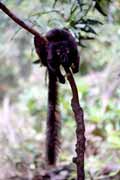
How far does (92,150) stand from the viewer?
3.12 metres

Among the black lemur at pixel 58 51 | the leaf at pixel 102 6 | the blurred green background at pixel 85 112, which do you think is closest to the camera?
the black lemur at pixel 58 51

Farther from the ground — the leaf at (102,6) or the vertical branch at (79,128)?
the leaf at (102,6)

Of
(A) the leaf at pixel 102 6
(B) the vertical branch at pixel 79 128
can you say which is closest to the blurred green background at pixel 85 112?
(A) the leaf at pixel 102 6

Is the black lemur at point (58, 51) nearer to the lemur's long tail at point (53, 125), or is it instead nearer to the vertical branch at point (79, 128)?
the vertical branch at point (79, 128)

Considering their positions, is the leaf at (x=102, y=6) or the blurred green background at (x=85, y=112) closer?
the leaf at (x=102, y=6)

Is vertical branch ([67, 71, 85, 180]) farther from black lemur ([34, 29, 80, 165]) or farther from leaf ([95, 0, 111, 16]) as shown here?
leaf ([95, 0, 111, 16])

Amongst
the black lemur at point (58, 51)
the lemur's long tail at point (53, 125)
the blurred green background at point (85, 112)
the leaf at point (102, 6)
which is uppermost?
the leaf at point (102, 6)

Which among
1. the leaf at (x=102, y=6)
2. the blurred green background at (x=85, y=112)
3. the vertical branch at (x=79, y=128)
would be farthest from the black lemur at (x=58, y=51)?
the blurred green background at (x=85, y=112)

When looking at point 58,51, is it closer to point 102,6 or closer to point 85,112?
point 102,6

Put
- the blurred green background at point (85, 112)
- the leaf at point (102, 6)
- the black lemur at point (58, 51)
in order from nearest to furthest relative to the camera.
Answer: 1. the black lemur at point (58, 51)
2. the leaf at point (102, 6)
3. the blurred green background at point (85, 112)

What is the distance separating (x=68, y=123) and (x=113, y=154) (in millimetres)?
867

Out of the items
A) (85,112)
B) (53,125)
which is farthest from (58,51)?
(85,112)

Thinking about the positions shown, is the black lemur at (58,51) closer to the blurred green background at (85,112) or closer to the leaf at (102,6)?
the leaf at (102,6)

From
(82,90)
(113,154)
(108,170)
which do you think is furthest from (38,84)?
(108,170)
